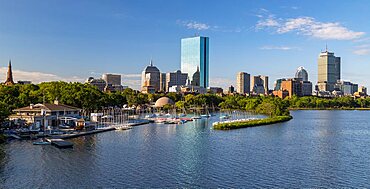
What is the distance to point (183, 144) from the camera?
1545 inches

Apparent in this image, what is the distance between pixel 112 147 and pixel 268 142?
51.9 feet

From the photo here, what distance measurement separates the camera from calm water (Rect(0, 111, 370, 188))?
24.2 m

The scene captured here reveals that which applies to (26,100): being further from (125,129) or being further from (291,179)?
(291,179)

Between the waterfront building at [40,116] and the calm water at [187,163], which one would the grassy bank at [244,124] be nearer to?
the calm water at [187,163]

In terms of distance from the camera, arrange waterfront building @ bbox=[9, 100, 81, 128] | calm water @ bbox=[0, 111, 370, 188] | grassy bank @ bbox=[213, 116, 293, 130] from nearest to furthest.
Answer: calm water @ bbox=[0, 111, 370, 188]
waterfront building @ bbox=[9, 100, 81, 128]
grassy bank @ bbox=[213, 116, 293, 130]

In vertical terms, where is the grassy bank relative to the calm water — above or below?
above

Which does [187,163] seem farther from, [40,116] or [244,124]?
[244,124]

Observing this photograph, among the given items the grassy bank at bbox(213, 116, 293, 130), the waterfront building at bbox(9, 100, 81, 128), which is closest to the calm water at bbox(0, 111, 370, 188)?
the waterfront building at bbox(9, 100, 81, 128)

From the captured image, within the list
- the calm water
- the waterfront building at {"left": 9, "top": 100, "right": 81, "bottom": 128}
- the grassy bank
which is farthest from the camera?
the grassy bank

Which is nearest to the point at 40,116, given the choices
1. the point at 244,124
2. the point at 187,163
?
the point at 187,163

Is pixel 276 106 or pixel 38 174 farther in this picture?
pixel 276 106

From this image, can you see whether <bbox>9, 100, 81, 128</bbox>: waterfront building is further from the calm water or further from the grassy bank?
the grassy bank

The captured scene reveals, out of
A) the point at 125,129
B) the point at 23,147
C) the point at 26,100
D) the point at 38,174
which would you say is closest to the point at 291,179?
the point at 38,174

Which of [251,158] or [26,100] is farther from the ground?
[26,100]
